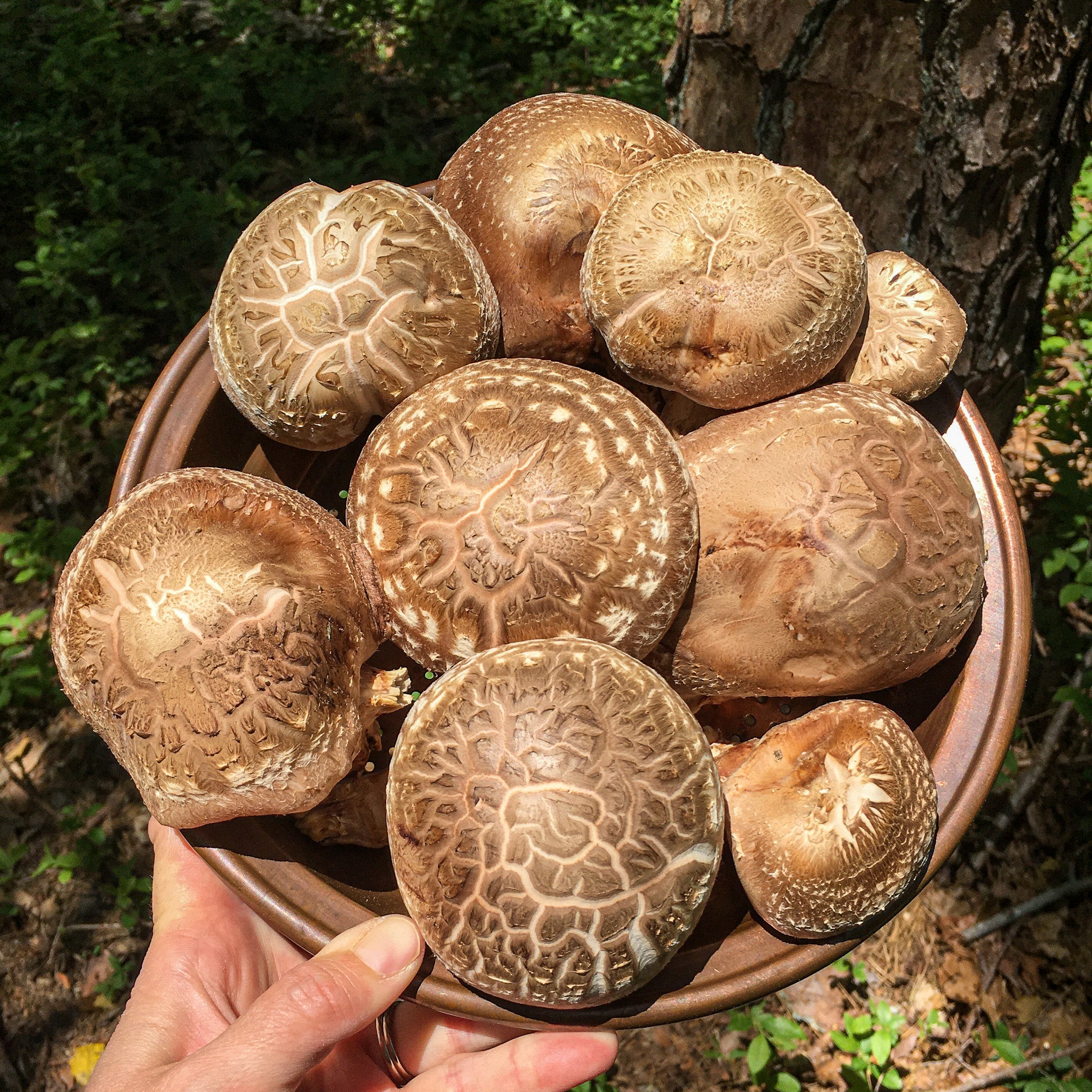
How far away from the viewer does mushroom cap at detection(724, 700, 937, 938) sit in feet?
6.60

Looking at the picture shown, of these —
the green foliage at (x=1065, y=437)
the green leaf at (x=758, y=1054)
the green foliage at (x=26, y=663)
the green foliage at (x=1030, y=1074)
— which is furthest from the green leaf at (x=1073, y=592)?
the green foliage at (x=26, y=663)

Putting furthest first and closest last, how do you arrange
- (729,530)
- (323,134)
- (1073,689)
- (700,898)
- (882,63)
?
(323,134) → (1073,689) → (882,63) → (729,530) → (700,898)

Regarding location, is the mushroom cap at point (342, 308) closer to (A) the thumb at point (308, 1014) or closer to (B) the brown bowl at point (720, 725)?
(B) the brown bowl at point (720, 725)

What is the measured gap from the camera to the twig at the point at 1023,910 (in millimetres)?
3570

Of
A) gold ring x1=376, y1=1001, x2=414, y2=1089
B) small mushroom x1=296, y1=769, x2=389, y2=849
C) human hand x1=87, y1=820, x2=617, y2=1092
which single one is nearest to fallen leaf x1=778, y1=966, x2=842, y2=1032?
human hand x1=87, y1=820, x2=617, y2=1092

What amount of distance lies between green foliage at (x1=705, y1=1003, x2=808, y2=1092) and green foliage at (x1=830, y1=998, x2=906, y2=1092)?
17cm

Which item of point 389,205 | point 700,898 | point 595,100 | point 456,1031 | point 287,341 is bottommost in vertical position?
point 456,1031

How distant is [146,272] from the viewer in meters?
4.86

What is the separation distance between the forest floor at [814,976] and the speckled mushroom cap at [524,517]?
2.28m

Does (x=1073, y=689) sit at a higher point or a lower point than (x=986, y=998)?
higher

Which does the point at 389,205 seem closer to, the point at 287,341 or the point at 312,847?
the point at 287,341

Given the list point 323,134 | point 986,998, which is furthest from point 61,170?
point 986,998

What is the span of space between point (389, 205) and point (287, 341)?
0.44 meters

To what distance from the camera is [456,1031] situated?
258 cm
